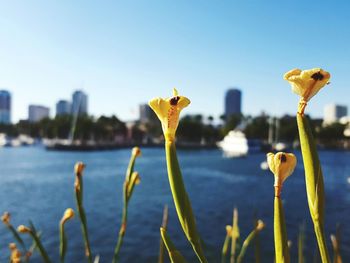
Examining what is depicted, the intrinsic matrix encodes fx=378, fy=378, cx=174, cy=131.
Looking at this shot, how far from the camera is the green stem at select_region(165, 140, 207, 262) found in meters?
0.61

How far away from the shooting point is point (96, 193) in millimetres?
20734

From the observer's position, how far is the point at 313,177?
60 cm

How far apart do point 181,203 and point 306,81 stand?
276 mm

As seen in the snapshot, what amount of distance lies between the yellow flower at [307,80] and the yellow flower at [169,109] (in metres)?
0.17

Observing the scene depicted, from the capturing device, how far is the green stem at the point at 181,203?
0.61 m

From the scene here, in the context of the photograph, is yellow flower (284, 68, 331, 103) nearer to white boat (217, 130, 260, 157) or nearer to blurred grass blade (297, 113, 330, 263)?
blurred grass blade (297, 113, 330, 263)

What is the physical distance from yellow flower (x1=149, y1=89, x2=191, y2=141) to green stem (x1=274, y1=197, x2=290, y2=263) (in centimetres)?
20

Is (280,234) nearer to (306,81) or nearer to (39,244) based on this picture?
(306,81)

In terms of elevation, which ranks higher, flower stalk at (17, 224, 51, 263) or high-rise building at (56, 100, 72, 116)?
high-rise building at (56, 100, 72, 116)

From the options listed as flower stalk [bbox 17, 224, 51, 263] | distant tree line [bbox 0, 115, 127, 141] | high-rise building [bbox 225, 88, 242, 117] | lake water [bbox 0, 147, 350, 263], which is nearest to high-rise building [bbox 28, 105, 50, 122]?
lake water [bbox 0, 147, 350, 263]

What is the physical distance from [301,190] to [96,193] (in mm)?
11644

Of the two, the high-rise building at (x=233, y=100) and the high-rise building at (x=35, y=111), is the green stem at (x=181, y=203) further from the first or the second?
the high-rise building at (x=233, y=100)

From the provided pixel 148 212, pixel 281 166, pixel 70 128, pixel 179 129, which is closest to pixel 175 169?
pixel 281 166

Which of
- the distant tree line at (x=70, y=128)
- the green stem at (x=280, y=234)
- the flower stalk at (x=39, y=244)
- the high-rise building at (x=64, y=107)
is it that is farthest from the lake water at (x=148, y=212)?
the high-rise building at (x=64, y=107)
